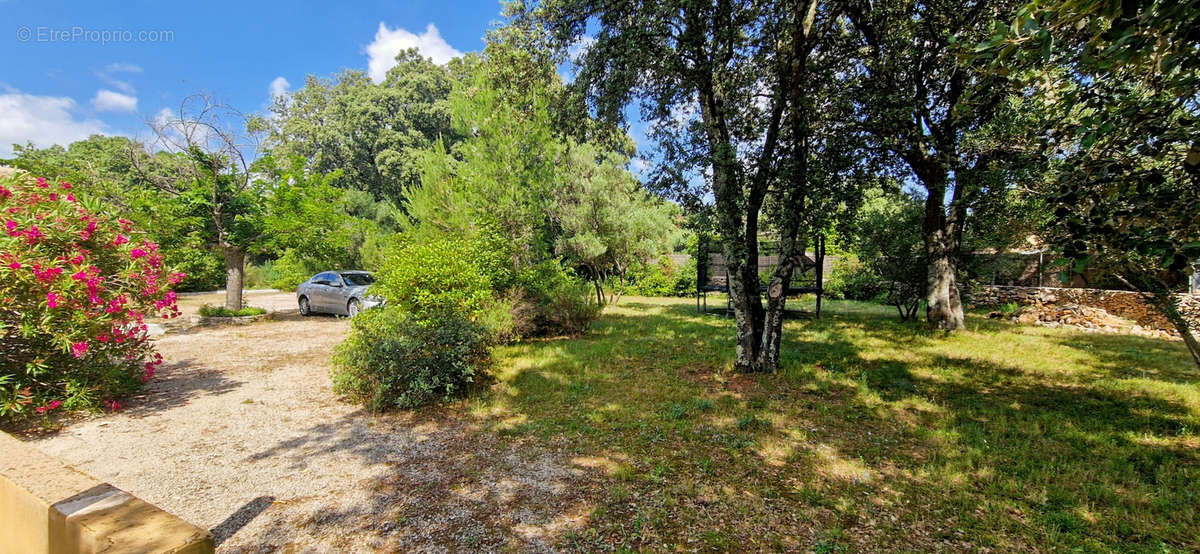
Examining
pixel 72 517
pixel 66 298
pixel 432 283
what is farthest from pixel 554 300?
pixel 72 517

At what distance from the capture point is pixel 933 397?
5.41 meters

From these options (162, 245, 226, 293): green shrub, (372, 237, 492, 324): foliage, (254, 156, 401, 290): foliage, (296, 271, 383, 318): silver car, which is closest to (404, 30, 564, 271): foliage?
(372, 237, 492, 324): foliage

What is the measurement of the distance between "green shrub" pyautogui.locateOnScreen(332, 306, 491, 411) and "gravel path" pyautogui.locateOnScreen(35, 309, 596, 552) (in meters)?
0.24

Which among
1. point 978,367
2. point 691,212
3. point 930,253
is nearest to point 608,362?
point 691,212

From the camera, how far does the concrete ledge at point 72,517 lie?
4.62 ft

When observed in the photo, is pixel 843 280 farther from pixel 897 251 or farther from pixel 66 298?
pixel 66 298

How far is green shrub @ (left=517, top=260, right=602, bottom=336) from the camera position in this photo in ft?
30.6

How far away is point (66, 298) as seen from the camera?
428cm

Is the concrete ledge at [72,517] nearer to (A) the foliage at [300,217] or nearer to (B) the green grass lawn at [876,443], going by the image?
(B) the green grass lawn at [876,443]

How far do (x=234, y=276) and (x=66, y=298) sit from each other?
9629 mm

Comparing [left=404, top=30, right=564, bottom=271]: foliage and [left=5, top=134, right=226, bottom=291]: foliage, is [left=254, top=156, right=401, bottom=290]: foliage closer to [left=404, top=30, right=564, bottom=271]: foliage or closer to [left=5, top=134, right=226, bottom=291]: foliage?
[left=5, top=134, right=226, bottom=291]: foliage

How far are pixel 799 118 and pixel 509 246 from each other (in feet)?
19.3

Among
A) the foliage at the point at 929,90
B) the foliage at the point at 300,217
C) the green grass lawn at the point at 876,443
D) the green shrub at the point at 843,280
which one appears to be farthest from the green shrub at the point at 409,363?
the green shrub at the point at 843,280

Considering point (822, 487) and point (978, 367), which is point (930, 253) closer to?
point (978, 367)
